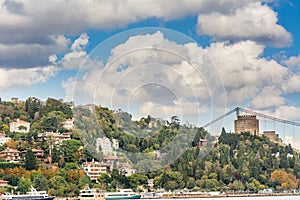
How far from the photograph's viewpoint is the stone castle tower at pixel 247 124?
186ft

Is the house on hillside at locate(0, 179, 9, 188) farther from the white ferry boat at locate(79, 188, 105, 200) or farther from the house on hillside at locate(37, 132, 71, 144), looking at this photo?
the house on hillside at locate(37, 132, 71, 144)

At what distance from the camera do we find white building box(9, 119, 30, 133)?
1966 inches

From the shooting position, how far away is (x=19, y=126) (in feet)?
165

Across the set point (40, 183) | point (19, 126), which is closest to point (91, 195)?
point (40, 183)

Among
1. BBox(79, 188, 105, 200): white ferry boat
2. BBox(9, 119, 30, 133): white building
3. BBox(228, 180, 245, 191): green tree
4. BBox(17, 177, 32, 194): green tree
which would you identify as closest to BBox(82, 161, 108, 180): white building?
BBox(17, 177, 32, 194): green tree

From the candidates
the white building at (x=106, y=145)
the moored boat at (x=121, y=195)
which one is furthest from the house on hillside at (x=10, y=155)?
the white building at (x=106, y=145)

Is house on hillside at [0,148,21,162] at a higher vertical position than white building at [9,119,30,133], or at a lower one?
lower

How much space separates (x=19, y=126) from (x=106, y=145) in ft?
59.3

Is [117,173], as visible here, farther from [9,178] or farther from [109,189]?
[9,178]

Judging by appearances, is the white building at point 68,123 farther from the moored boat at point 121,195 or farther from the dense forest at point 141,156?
the moored boat at point 121,195

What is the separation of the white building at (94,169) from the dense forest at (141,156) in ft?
1.64

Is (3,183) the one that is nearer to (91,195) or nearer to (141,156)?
(91,195)

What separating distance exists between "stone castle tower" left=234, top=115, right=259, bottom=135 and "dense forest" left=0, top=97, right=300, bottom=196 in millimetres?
2733

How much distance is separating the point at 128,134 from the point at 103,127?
1.17 m
